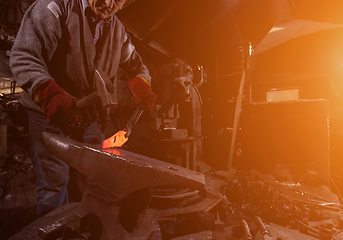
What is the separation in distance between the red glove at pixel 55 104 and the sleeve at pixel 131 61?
1213 millimetres

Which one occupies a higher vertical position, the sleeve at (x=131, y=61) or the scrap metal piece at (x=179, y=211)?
the sleeve at (x=131, y=61)

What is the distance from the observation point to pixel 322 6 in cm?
479

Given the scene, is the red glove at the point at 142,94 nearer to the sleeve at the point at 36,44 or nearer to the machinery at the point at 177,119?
the sleeve at the point at 36,44

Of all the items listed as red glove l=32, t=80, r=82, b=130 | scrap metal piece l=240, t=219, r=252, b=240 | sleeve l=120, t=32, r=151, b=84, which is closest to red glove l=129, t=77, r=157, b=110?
sleeve l=120, t=32, r=151, b=84

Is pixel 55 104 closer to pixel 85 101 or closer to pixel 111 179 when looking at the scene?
pixel 85 101

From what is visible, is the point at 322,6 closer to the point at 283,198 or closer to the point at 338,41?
the point at 338,41

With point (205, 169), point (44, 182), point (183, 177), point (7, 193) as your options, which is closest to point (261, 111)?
point (205, 169)

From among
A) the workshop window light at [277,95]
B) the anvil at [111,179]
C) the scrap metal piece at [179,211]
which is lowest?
the scrap metal piece at [179,211]

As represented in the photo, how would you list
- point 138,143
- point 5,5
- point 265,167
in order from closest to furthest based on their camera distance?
point 138,143 < point 265,167 < point 5,5

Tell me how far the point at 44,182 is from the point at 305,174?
515 centimetres

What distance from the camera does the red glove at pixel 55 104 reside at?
1.31 m

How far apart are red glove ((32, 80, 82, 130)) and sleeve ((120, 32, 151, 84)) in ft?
3.98

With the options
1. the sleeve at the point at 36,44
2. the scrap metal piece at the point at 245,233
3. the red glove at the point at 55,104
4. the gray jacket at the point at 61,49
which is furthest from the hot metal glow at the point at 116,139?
the scrap metal piece at the point at 245,233

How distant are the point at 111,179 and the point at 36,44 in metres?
1.43
